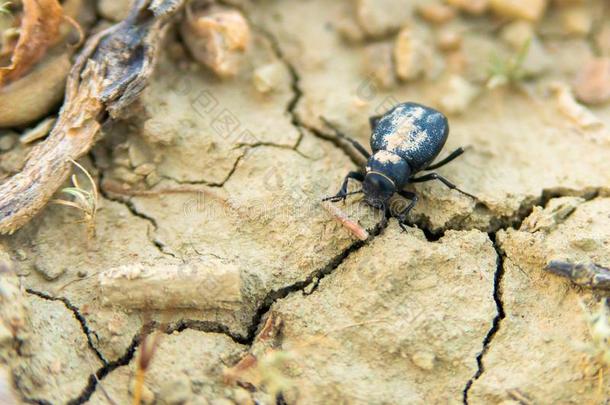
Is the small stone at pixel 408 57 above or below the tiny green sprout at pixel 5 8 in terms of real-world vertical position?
below

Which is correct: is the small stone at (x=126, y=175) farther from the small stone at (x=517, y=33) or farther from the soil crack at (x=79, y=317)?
the small stone at (x=517, y=33)

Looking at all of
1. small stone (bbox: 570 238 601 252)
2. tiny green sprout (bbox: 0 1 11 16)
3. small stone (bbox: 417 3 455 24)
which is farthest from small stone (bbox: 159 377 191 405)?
small stone (bbox: 417 3 455 24)

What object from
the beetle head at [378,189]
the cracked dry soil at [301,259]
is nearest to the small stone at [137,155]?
the cracked dry soil at [301,259]

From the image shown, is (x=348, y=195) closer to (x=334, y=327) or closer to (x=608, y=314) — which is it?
(x=334, y=327)

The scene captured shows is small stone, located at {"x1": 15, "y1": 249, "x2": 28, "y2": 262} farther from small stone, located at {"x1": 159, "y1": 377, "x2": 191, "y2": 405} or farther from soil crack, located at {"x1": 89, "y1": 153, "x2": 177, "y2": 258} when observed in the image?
small stone, located at {"x1": 159, "y1": 377, "x2": 191, "y2": 405}

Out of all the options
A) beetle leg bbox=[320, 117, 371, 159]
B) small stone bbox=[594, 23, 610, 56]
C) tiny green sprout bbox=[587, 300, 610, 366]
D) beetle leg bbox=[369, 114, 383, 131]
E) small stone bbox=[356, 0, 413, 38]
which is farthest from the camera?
small stone bbox=[594, 23, 610, 56]

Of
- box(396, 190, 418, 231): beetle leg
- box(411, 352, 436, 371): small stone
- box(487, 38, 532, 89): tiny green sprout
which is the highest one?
box(396, 190, 418, 231): beetle leg
